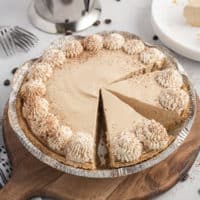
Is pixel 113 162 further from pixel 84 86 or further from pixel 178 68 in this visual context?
pixel 178 68

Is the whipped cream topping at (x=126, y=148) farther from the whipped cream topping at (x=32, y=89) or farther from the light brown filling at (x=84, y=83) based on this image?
the whipped cream topping at (x=32, y=89)

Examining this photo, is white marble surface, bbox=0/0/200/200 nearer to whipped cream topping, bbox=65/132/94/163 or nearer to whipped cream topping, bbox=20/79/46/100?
whipped cream topping, bbox=20/79/46/100

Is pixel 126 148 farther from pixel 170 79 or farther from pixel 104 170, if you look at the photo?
pixel 170 79

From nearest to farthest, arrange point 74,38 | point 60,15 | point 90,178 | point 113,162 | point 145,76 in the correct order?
point 113,162 < point 90,178 < point 145,76 < point 74,38 < point 60,15

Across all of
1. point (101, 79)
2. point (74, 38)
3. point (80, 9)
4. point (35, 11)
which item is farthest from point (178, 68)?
point (35, 11)

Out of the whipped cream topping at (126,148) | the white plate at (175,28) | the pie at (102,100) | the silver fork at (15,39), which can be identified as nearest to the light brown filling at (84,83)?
the pie at (102,100)
